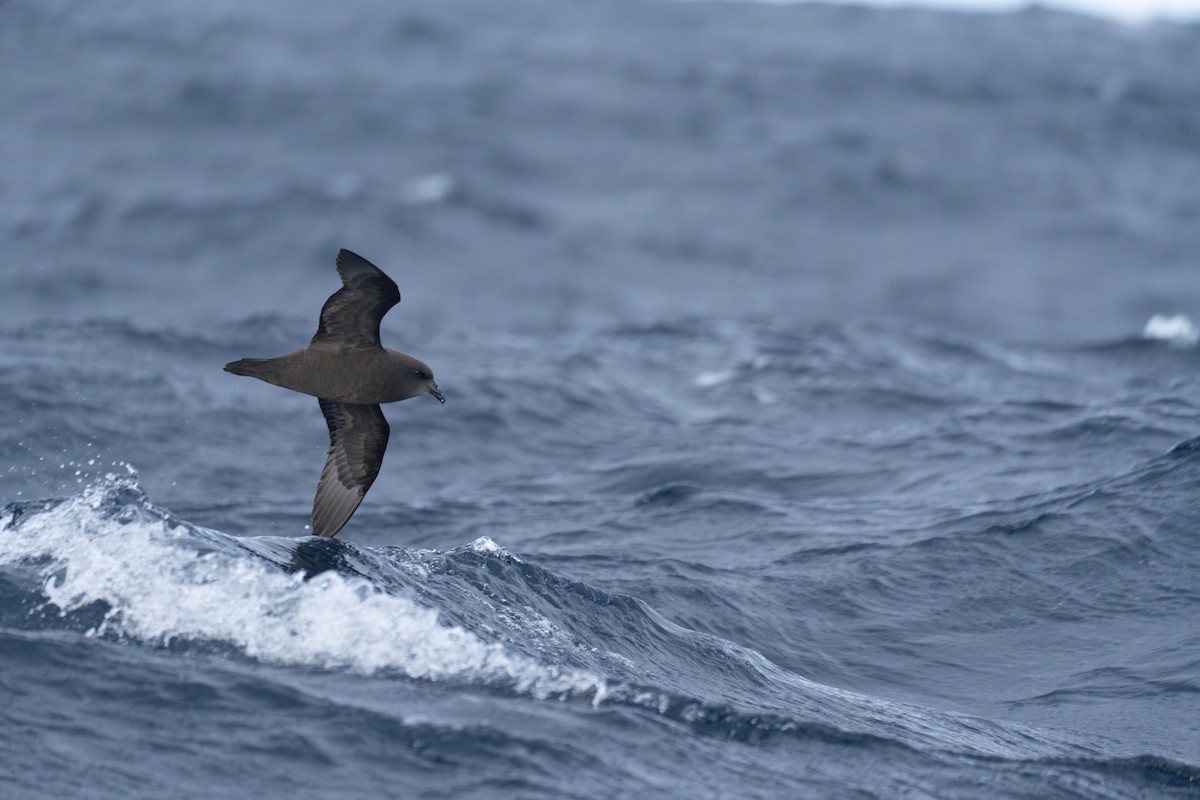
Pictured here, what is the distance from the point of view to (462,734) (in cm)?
660

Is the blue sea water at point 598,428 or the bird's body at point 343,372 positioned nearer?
the blue sea water at point 598,428

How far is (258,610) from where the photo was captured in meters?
7.48

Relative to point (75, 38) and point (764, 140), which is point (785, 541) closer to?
point (764, 140)

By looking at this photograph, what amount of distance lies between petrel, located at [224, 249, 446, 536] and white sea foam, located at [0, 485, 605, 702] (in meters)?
1.12

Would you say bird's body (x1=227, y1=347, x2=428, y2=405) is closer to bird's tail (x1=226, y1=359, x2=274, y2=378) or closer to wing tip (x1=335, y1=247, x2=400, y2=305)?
bird's tail (x1=226, y1=359, x2=274, y2=378)

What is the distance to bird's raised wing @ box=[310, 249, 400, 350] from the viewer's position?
8250mm

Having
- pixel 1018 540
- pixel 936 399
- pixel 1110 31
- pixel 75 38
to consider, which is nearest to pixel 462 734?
pixel 1018 540

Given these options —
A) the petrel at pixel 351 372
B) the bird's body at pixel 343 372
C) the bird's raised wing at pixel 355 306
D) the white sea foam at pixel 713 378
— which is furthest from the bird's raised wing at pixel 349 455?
the white sea foam at pixel 713 378

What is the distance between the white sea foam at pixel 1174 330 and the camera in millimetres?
19391

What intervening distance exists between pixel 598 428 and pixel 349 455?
5789mm

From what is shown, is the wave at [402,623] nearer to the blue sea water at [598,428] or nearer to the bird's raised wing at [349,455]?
the blue sea water at [598,428]

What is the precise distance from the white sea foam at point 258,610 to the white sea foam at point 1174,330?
1461cm

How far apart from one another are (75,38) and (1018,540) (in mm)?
26933

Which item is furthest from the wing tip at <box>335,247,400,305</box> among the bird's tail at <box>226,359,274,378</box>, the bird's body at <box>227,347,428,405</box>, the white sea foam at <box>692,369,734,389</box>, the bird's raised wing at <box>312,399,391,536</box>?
the white sea foam at <box>692,369,734,389</box>
